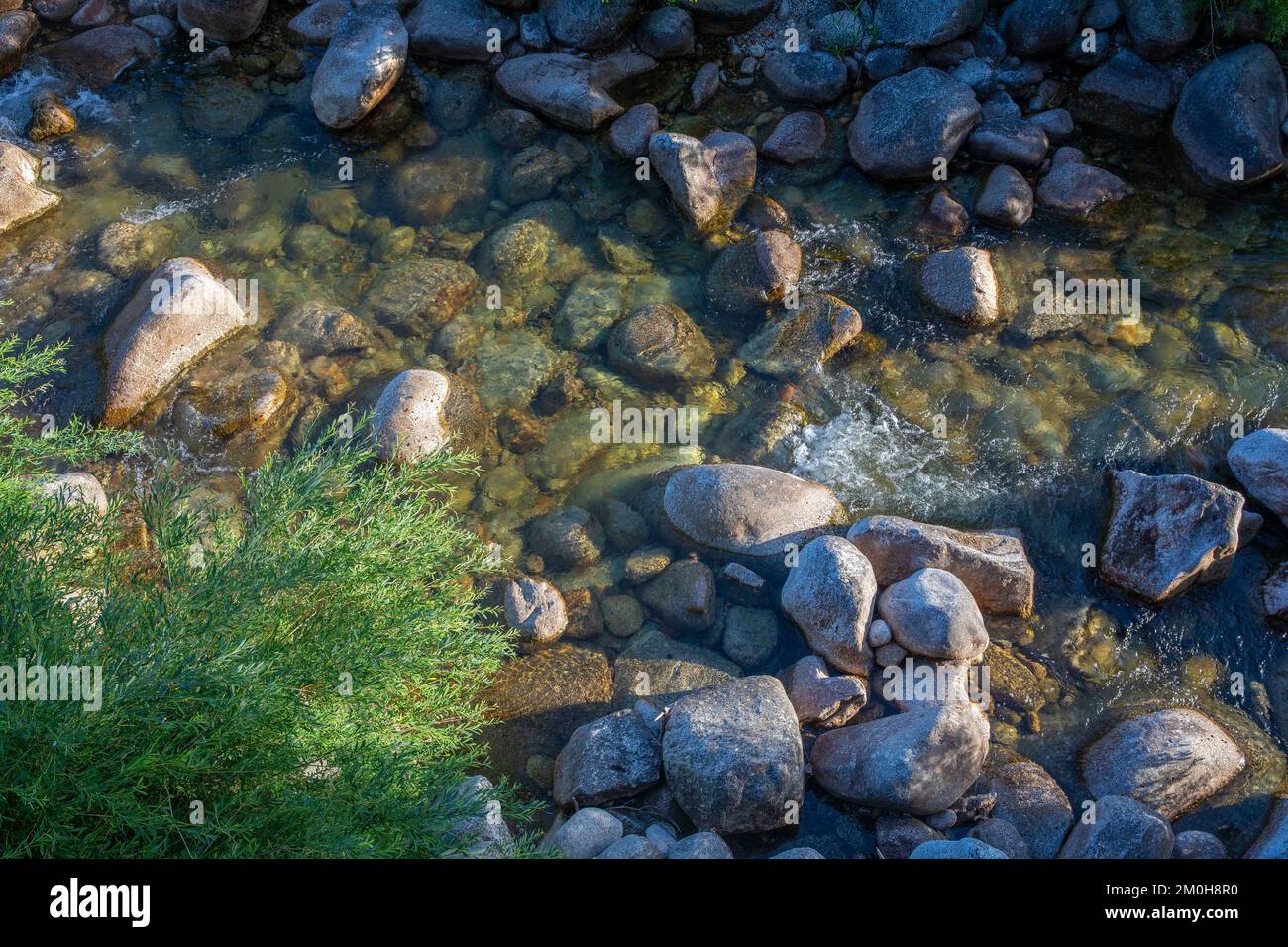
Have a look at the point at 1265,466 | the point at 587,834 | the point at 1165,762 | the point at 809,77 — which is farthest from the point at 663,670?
the point at 809,77

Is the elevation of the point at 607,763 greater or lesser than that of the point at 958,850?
greater

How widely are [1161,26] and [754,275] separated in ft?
17.8

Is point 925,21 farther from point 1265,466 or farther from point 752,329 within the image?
point 1265,466

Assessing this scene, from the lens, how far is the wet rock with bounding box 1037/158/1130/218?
31.7 ft

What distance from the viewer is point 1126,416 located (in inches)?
322

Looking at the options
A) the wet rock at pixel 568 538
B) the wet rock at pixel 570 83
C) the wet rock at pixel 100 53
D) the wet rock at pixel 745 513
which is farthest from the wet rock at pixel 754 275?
the wet rock at pixel 100 53

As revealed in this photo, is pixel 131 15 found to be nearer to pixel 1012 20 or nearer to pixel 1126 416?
pixel 1012 20

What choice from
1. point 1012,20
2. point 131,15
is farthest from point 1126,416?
point 131,15

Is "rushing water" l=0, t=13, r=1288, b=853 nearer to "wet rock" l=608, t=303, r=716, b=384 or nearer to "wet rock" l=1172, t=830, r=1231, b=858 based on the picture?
"wet rock" l=608, t=303, r=716, b=384

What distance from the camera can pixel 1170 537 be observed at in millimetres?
7109

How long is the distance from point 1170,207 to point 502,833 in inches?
352

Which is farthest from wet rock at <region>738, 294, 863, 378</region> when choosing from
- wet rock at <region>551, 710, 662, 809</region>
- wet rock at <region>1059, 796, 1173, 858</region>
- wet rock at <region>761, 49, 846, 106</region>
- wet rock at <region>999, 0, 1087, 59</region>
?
wet rock at <region>1059, 796, 1173, 858</region>

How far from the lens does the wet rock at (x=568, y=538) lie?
24.5 feet

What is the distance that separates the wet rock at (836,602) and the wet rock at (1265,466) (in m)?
3.29
